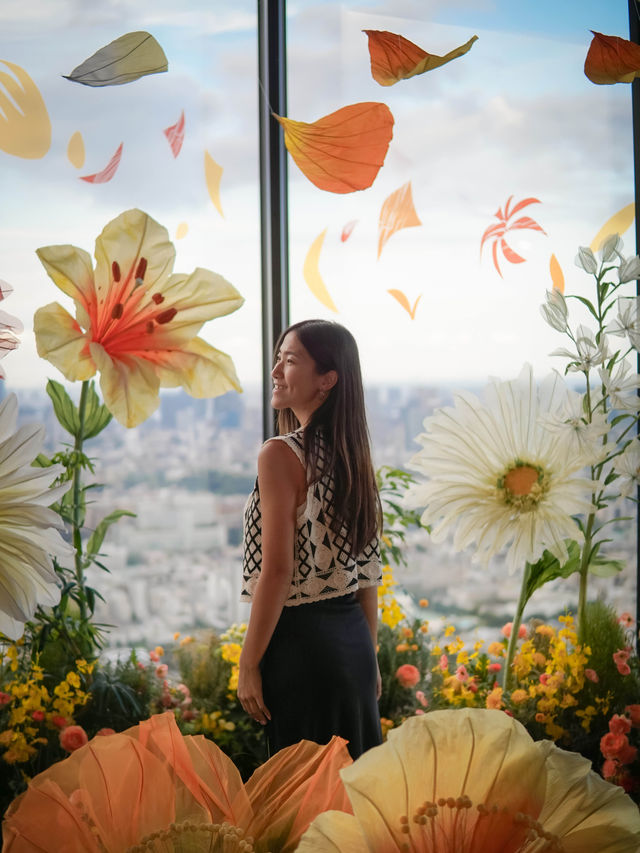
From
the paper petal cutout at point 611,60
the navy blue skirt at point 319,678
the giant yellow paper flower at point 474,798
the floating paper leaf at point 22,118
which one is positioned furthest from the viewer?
the paper petal cutout at point 611,60

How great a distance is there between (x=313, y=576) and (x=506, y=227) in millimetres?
1470

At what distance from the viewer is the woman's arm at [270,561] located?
1938 millimetres

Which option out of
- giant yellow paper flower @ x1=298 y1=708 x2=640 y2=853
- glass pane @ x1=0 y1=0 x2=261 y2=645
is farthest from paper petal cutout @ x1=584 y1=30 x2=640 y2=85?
giant yellow paper flower @ x1=298 y1=708 x2=640 y2=853

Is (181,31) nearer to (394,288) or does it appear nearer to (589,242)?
(394,288)

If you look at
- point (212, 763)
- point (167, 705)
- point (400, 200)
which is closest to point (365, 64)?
point (400, 200)

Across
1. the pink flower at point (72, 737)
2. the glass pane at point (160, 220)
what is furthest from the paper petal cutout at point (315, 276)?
the pink flower at point (72, 737)

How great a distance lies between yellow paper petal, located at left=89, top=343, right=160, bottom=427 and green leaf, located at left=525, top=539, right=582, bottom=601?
136 cm

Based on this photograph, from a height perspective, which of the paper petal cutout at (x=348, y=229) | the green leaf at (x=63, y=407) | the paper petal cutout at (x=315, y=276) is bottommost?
the green leaf at (x=63, y=407)

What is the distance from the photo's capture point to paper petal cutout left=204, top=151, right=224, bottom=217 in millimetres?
2637

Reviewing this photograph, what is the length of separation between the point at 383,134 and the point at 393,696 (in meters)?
1.89

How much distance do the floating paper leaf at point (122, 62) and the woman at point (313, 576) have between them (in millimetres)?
1115

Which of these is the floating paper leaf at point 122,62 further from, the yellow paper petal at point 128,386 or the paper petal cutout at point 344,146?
the yellow paper petal at point 128,386

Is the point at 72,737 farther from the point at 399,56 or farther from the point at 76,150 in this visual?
the point at 399,56

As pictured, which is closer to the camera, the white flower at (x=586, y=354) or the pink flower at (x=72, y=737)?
the pink flower at (x=72, y=737)
